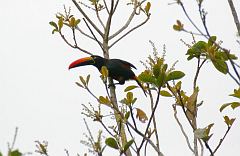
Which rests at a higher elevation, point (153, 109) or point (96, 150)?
point (153, 109)

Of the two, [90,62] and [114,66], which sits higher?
[90,62]

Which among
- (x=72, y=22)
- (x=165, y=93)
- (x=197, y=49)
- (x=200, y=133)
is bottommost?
(x=200, y=133)

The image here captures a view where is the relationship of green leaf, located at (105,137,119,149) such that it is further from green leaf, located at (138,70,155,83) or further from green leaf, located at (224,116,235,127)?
green leaf, located at (224,116,235,127)

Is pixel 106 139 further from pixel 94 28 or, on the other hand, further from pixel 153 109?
pixel 94 28

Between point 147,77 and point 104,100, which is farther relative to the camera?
point 104,100

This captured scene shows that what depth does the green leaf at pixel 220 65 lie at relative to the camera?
262cm

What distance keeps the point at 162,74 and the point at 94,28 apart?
171 cm

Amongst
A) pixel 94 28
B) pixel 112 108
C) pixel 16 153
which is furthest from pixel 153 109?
pixel 94 28

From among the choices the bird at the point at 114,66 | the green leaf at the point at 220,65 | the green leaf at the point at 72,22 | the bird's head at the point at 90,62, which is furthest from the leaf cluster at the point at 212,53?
the bird's head at the point at 90,62

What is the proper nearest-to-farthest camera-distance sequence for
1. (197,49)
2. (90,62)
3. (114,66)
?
1. (197,49)
2. (114,66)
3. (90,62)

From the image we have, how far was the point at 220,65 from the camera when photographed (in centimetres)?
265

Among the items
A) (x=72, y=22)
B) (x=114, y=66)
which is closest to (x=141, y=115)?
(x=72, y=22)

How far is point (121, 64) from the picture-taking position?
672cm

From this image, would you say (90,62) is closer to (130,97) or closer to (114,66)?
(114,66)
